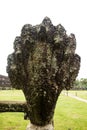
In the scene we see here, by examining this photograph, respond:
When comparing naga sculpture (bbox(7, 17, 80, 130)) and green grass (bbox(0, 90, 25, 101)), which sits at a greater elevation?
naga sculpture (bbox(7, 17, 80, 130))

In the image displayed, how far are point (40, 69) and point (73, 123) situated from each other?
53.1ft

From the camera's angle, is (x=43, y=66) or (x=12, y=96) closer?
(x=43, y=66)

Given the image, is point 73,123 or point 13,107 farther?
point 73,123

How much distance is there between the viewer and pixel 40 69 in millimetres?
5516

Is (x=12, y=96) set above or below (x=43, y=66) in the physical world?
below

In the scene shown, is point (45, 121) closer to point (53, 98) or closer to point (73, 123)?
point (53, 98)

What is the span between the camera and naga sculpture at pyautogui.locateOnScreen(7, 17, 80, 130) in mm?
5562

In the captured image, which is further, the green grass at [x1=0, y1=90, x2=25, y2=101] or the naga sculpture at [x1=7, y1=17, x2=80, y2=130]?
the green grass at [x1=0, y1=90, x2=25, y2=101]

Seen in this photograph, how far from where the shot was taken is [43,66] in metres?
5.52

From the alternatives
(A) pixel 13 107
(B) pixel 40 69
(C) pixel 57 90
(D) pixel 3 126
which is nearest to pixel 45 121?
(C) pixel 57 90

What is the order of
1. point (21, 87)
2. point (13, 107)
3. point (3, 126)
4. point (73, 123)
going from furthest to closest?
point (73, 123), point (3, 126), point (13, 107), point (21, 87)

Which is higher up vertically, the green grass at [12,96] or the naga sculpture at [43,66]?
the naga sculpture at [43,66]

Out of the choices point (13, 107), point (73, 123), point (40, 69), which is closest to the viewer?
point (40, 69)

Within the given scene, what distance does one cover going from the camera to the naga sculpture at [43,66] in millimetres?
5562
